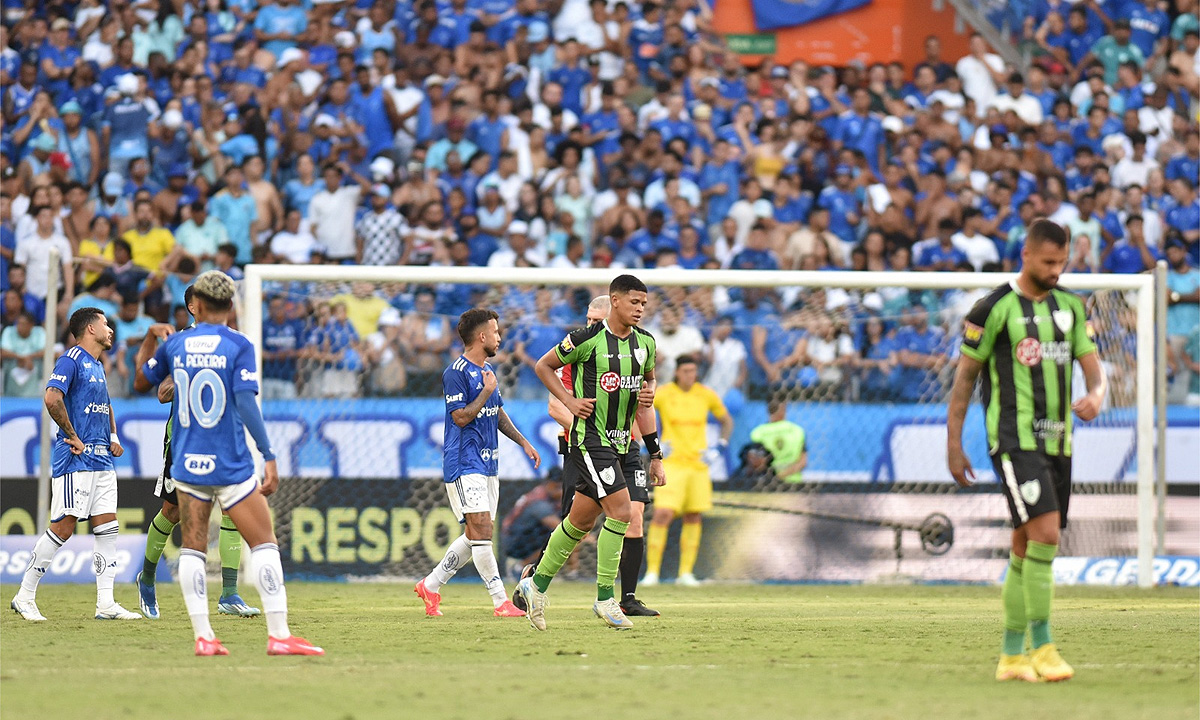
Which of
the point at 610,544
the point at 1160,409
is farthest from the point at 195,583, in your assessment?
the point at 1160,409

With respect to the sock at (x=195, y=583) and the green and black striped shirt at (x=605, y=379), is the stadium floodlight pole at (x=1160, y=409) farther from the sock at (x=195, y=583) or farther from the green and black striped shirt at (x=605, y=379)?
the sock at (x=195, y=583)

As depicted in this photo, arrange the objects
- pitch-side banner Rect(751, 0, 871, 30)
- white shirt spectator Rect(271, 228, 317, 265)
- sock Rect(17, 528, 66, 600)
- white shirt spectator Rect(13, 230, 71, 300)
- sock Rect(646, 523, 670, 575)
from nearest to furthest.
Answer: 1. sock Rect(17, 528, 66, 600)
2. sock Rect(646, 523, 670, 575)
3. white shirt spectator Rect(13, 230, 71, 300)
4. white shirt spectator Rect(271, 228, 317, 265)
5. pitch-side banner Rect(751, 0, 871, 30)

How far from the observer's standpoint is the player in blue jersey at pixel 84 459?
37.9 feet

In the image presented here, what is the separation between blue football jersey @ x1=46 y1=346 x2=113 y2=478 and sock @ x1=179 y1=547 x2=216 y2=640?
358 centimetres

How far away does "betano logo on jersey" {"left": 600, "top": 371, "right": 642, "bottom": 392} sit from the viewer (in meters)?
10.5

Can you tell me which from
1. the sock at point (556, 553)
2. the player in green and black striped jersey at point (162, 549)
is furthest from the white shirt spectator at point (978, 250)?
the player in green and black striped jersey at point (162, 549)

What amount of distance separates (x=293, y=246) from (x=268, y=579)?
11437 millimetres

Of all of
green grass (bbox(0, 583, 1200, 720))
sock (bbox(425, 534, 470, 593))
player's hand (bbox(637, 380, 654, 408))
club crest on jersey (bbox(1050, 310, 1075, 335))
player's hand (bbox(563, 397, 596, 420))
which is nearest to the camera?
green grass (bbox(0, 583, 1200, 720))

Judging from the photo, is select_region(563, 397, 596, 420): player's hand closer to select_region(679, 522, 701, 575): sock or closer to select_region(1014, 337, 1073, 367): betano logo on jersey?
select_region(1014, 337, 1073, 367): betano logo on jersey

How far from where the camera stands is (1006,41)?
79.8 ft

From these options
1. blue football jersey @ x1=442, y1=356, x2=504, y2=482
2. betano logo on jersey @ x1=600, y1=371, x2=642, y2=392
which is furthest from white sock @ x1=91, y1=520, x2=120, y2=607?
betano logo on jersey @ x1=600, y1=371, x2=642, y2=392

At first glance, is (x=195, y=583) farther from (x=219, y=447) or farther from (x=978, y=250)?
(x=978, y=250)

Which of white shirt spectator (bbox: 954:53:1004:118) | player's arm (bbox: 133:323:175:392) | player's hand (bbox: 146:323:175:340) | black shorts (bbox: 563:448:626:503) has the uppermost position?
white shirt spectator (bbox: 954:53:1004:118)

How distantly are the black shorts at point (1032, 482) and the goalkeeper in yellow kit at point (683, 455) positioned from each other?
9.06m
